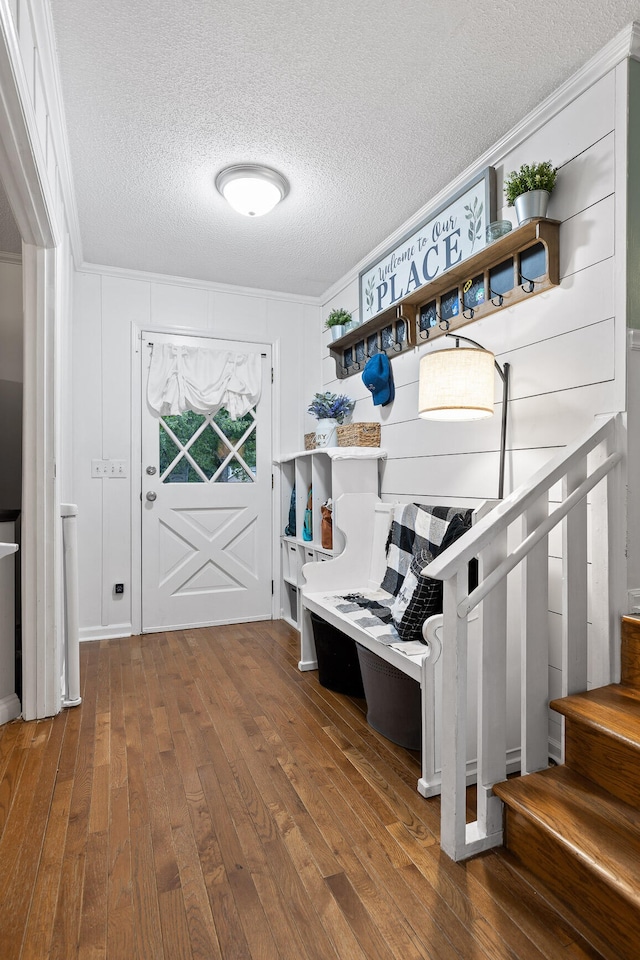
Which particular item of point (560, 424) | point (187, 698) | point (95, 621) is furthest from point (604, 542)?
point (95, 621)

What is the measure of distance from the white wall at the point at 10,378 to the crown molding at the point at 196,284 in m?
0.44

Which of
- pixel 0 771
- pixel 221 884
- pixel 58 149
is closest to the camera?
pixel 221 884

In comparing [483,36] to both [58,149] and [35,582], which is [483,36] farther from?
[35,582]

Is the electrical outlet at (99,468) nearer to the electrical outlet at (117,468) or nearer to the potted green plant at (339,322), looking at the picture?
the electrical outlet at (117,468)

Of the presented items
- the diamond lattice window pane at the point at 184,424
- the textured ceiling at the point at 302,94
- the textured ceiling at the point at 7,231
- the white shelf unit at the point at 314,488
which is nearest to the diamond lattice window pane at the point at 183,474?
the diamond lattice window pane at the point at 184,424

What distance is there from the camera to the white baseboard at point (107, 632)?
3.60 meters

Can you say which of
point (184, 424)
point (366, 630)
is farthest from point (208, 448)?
point (366, 630)

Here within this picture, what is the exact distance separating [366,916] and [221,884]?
0.39 meters

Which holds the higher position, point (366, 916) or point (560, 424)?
point (560, 424)

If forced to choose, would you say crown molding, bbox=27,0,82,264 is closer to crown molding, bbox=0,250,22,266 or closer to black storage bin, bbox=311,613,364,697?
crown molding, bbox=0,250,22,266

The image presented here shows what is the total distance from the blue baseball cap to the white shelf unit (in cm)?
32

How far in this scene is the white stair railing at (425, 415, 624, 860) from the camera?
61.0 inches

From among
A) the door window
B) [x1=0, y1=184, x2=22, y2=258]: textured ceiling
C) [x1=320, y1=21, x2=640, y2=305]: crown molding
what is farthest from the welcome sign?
[x1=0, y1=184, x2=22, y2=258]: textured ceiling

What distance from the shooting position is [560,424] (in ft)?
6.74
